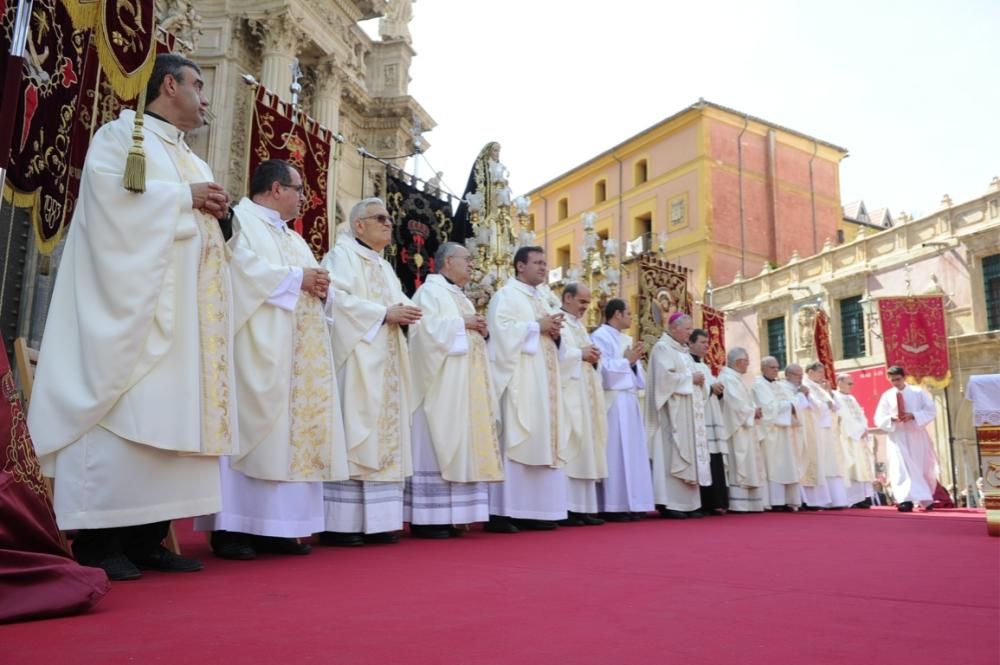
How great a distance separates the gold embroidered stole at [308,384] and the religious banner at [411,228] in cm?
459

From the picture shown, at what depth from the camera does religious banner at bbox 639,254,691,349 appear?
11180 mm

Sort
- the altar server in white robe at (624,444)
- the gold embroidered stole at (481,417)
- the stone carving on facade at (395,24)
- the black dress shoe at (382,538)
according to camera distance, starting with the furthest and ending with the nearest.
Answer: the stone carving on facade at (395,24) < the altar server in white robe at (624,444) < the gold embroidered stole at (481,417) < the black dress shoe at (382,538)

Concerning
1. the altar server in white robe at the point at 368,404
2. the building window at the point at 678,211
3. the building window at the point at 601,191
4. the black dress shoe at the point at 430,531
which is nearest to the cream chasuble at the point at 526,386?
the black dress shoe at the point at 430,531

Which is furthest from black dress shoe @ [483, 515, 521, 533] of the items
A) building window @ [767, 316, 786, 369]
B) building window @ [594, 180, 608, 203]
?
building window @ [594, 180, 608, 203]

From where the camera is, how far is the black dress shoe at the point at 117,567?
9.38 feet

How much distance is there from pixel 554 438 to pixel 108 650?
172 inches

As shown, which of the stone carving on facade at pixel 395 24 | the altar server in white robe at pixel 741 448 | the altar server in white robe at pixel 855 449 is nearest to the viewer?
the altar server in white robe at pixel 741 448

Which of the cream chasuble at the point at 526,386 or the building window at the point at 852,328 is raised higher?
the building window at the point at 852,328

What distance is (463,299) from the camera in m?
5.76

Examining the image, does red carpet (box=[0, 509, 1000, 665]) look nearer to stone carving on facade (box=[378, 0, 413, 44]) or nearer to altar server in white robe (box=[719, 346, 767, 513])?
altar server in white robe (box=[719, 346, 767, 513])

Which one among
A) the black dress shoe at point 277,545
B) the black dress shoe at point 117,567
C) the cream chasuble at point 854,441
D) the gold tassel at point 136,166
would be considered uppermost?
the gold tassel at point 136,166

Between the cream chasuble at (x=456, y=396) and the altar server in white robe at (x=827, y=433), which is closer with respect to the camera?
the cream chasuble at (x=456, y=396)

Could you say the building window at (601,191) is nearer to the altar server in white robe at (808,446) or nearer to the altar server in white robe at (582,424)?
the altar server in white robe at (808,446)

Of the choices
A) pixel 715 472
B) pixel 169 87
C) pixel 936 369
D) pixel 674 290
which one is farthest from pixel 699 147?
pixel 169 87
